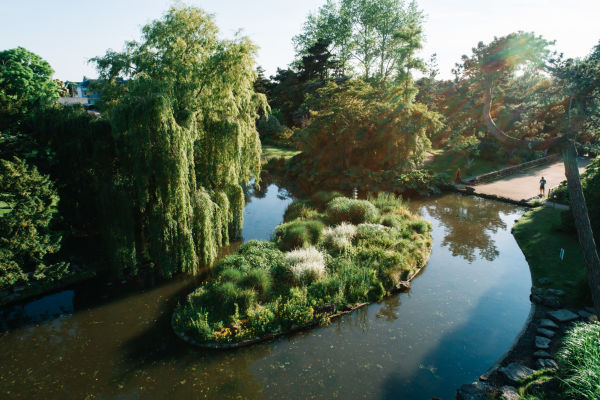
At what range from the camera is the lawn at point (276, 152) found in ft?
129

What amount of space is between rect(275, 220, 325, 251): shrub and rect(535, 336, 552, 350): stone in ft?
28.0

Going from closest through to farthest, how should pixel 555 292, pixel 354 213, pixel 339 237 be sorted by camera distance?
pixel 555 292 < pixel 339 237 < pixel 354 213

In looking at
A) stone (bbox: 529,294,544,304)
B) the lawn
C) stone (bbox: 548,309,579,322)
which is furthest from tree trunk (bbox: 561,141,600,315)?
the lawn

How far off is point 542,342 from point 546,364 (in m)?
1.05

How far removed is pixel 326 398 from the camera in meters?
8.00

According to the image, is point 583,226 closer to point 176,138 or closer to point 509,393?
point 509,393

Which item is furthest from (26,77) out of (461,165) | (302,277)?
(461,165)

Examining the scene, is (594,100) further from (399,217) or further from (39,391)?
(39,391)

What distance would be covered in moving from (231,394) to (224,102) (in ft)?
35.9

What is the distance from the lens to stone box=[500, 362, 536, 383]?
797 centimetres

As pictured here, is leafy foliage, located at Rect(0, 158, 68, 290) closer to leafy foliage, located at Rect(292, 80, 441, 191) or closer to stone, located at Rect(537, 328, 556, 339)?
stone, located at Rect(537, 328, 556, 339)

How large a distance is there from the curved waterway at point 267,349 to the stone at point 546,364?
1.06 meters

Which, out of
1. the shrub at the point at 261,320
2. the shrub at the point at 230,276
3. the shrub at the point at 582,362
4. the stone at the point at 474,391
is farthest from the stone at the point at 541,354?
the shrub at the point at 230,276

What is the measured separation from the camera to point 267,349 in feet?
32.0
